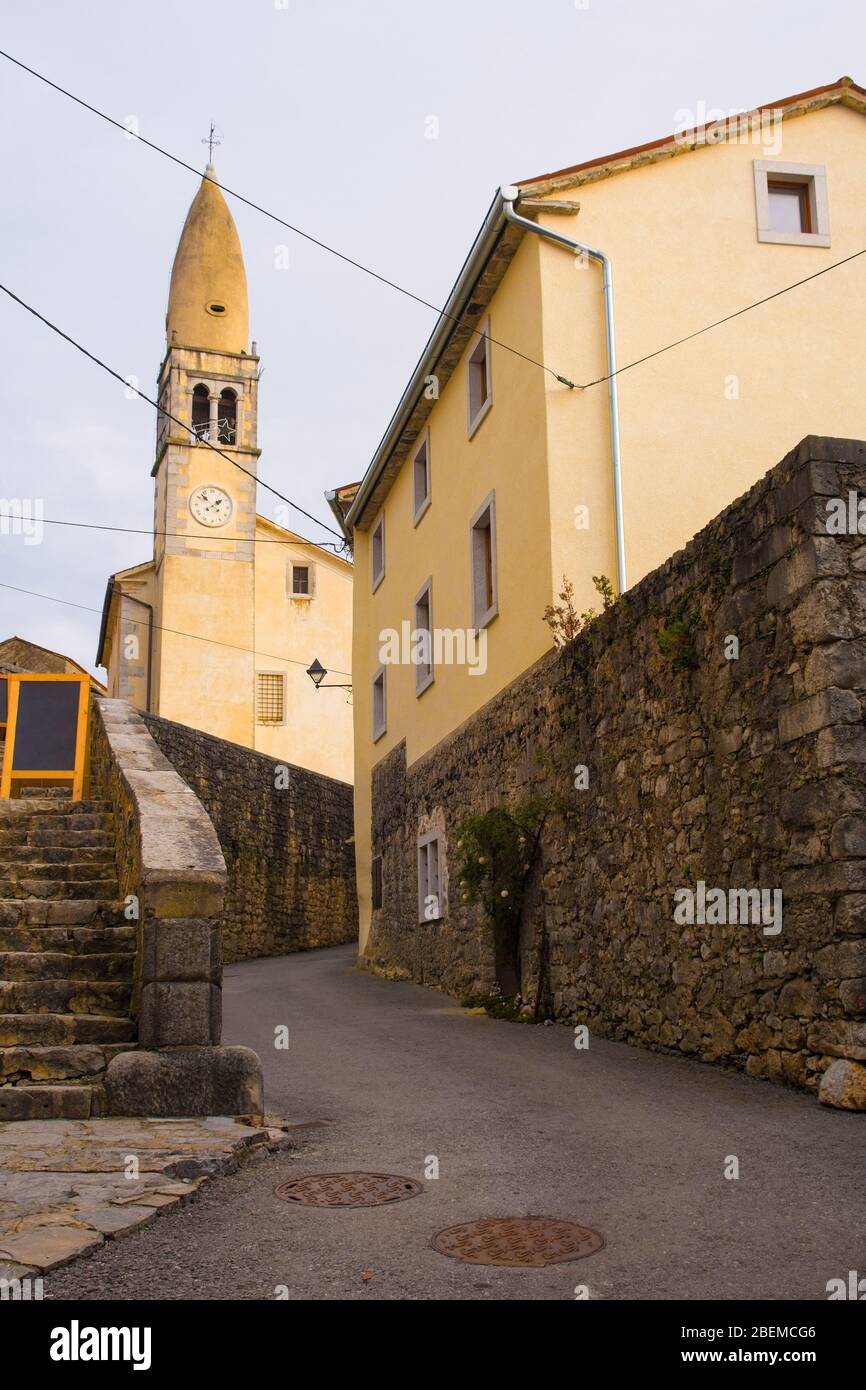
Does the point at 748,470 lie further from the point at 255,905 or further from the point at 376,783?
the point at 255,905

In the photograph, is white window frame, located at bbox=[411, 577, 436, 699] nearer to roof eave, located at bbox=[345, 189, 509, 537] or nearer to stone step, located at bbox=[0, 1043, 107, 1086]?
roof eave, located at bbox=[345, 189, 509, 537]

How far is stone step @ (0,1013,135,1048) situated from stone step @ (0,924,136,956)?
0.77 m

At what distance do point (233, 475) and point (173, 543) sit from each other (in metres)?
2.93

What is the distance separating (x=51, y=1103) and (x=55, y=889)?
237 cm

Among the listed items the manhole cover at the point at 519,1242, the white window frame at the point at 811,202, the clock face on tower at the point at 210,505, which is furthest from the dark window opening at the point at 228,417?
the manhole cover at the point at 519,1242

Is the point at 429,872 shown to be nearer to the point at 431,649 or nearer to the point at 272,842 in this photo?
the point at 431,649

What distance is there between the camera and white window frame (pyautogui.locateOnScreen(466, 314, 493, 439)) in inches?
530

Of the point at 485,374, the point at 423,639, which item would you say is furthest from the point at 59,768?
the point at 485,374

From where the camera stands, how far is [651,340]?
12.0 m

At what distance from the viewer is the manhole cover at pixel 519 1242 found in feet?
12.0

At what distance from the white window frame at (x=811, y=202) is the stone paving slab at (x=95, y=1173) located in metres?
10.1

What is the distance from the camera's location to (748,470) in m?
11.9

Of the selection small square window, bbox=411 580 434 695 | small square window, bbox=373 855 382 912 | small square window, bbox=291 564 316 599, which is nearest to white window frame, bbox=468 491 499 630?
small square window, bbox=411 580 434 695

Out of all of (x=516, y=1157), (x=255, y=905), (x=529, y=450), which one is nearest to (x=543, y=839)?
(x=529, y=450)
